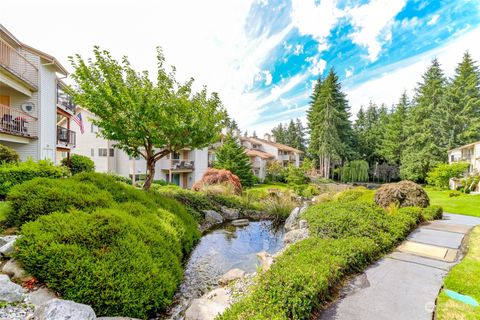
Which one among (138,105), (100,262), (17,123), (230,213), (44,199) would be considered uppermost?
(138,105)

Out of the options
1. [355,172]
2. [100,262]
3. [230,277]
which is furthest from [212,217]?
[355,172]

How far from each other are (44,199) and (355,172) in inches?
1690

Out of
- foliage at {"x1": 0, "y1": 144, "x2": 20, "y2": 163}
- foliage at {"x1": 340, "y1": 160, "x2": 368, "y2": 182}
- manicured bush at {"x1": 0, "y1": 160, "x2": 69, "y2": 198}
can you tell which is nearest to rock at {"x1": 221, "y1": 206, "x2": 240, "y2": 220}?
manicured bush at {"x1": 0, "y1": 160, "x2": 69, "y2": 198}

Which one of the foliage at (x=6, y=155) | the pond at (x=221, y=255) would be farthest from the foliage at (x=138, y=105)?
the pond at (x=221, y=255)

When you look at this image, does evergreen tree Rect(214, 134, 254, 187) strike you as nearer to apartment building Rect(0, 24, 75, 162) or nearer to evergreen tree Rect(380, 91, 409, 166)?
apartment building Rect(0, 24, 75, 162)

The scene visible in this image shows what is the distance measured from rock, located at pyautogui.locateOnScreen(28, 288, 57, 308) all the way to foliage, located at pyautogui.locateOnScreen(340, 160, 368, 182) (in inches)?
1691

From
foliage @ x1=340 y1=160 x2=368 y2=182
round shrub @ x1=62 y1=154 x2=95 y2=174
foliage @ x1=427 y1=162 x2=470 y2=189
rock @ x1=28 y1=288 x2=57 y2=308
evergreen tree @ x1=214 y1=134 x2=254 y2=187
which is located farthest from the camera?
foliage @ x1=340 y1=160 x2=368 y2=182

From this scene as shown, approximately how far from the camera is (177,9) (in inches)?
377

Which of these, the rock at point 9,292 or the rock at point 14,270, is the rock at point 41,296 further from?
the rock at point 14,270

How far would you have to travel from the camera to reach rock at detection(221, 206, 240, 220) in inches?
592

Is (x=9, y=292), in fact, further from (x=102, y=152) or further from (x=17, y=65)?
(x=102, y=152)

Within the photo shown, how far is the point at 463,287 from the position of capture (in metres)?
4.45

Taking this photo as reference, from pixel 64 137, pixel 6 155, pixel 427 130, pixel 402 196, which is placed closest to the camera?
pixel 6 155

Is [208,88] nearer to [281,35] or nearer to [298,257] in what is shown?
[281,35]
